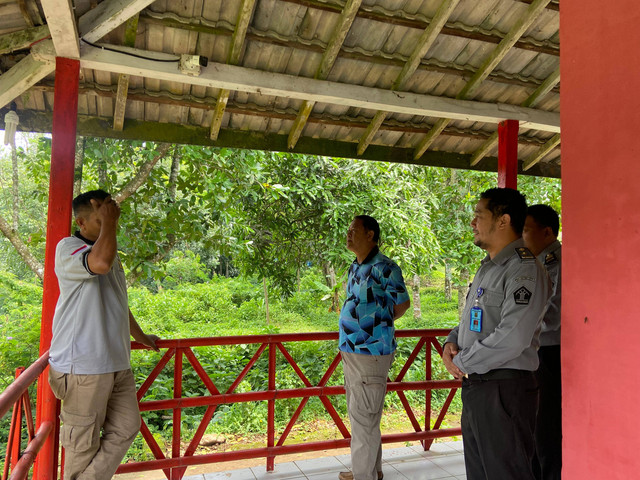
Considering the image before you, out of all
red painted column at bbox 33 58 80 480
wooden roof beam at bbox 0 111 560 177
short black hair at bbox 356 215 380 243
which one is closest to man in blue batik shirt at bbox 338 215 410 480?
short black hair at bbox 356 215 380 243

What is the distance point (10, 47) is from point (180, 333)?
10540 mm

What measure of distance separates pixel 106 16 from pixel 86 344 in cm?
178

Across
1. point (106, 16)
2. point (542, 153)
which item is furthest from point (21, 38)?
point (542, 153)

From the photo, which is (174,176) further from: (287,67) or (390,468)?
(390,468)

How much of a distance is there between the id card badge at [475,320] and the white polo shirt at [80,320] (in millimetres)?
1829

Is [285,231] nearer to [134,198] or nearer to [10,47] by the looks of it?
[134,198]

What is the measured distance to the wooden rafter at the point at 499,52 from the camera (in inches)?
125

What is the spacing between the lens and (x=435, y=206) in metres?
9.31

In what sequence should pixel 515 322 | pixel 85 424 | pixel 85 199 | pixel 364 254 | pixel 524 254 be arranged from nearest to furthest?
pixel 515 322 → pixel 524 254 → pixel 85 424 → pixel 85 199 → pixel 364 254

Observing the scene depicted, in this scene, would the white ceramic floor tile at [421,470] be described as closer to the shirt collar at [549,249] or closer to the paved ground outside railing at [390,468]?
the paved ground outside railing at [390,468]

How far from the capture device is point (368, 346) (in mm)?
2977

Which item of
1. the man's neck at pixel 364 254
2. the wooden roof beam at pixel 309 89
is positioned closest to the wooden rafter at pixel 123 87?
the wooden roof beam at pixel 309 89

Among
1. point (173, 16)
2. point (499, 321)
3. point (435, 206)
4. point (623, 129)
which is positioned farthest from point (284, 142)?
point (435, 206)

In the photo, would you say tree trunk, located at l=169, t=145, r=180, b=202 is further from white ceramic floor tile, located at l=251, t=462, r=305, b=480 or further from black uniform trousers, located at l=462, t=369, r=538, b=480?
black uniform trousers, located at l=462, t=369, r=538, b=480
